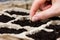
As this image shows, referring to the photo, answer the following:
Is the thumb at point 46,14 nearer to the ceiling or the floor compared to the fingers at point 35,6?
nearer to the floor

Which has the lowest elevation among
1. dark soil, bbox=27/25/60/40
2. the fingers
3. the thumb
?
dark soil, bbox=27/25/60/40

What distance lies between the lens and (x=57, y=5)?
0.49 metres

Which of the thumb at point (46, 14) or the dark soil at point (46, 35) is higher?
the thumb at point (46, 14)

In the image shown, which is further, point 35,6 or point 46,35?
point 35,6

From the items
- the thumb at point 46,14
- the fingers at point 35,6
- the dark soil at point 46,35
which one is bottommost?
the dark soil at point 46,35

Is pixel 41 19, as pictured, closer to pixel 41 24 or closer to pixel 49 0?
pixel 41 24

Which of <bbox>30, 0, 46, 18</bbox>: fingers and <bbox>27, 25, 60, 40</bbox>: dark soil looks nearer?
<bbox>27, 25, 60, 40</bbox>: dark soil

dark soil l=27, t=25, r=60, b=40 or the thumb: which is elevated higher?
the thumb

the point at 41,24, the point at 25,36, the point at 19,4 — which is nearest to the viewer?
the point at 25,36

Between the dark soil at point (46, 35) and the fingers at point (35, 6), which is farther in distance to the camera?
the fingers at point (35, 6)

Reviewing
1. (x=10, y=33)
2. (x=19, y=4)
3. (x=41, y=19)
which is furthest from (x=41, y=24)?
(x=19, y=4)

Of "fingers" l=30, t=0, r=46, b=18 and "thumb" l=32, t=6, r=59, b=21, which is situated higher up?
"fingers" l=30, t=0, r=46, b=18

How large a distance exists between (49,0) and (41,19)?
→ 0.12 metres

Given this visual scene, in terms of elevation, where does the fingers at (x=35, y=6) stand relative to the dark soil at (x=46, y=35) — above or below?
above
